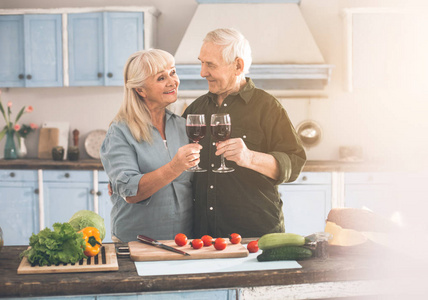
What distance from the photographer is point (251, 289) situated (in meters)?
1.56

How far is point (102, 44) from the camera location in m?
4.74

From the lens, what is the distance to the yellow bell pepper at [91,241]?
1689 millimetres

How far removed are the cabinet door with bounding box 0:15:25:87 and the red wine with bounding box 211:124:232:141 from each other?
3.53 meters

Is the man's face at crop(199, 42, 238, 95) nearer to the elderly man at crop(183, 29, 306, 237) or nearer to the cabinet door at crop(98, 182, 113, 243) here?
the elderly man at crop(183, 29, 306, 237)

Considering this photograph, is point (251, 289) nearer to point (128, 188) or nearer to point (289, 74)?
point (128, 188)

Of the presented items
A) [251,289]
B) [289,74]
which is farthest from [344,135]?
[251,289]

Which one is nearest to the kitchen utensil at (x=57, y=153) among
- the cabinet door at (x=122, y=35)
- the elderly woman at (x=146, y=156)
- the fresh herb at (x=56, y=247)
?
the cabinet door at (x=122, y=35)

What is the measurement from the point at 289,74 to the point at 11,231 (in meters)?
2.94

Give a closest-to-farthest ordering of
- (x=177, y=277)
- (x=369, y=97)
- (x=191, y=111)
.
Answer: (x=177, y=277) → (x=191, y=111) → (x=369, y=97)

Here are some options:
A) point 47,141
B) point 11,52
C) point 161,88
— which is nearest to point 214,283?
point 161,88

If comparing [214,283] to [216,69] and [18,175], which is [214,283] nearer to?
[216,69]

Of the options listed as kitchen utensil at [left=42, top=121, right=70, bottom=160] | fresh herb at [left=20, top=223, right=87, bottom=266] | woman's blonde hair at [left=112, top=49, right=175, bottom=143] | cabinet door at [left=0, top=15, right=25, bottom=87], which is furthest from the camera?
kitchen utensil at [left=42, top=121, right=70, bottom=160]

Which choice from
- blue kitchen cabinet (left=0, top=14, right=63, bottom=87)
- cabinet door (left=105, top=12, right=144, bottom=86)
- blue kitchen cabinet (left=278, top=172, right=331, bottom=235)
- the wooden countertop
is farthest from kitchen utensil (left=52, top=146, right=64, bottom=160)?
blue kitchen cabinet (left=278, top=172, right=331, bottom=235)

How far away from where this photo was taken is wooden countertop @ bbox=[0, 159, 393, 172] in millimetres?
4370
